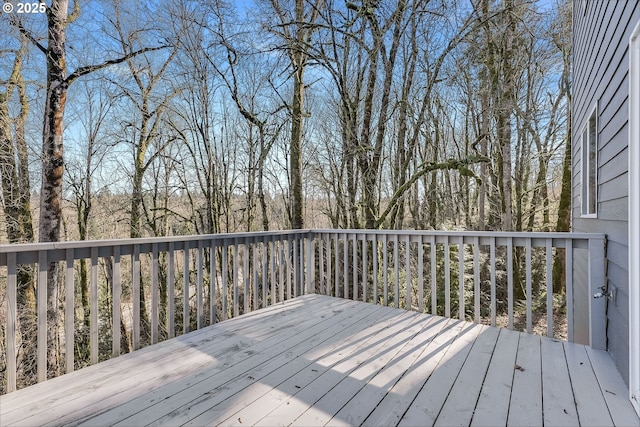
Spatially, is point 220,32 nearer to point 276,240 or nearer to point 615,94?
point 276,240

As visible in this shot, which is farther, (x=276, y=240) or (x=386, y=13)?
(x=386, y=13)

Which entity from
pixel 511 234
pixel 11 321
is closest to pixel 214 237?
pixel 11 321

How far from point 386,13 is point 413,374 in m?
6.07

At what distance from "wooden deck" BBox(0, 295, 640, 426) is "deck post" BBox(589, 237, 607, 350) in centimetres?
12

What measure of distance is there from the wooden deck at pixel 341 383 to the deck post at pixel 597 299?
0.38 feet

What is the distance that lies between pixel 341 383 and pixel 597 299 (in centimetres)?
208

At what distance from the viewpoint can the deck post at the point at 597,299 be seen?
8.16 feet

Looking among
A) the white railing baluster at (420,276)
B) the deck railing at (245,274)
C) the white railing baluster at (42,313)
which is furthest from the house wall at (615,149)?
the white railing baluster at (42,313)

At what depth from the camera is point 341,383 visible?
6.60 feet

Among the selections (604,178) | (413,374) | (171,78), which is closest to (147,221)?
(171,78)

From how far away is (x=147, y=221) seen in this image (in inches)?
307

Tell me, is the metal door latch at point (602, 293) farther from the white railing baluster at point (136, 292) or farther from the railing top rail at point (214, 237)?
the white railing baluster at point (136, 292)

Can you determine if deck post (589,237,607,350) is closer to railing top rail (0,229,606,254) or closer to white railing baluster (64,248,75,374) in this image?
railing top rail (0,229,606,254)

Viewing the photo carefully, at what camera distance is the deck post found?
249 centimetres
